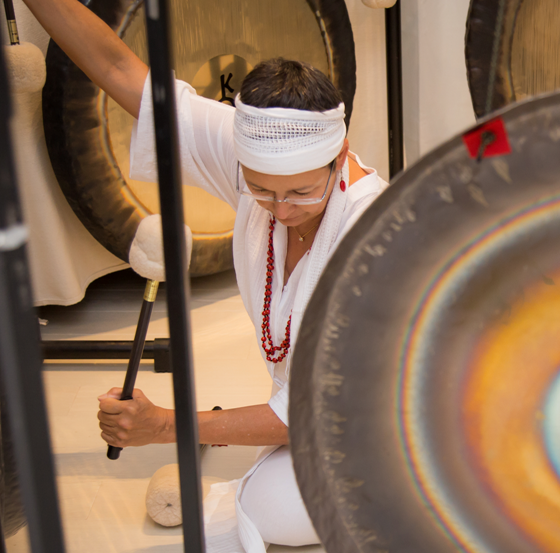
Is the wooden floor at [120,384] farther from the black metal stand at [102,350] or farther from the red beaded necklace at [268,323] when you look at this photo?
the red beaded necklace at [268,323]

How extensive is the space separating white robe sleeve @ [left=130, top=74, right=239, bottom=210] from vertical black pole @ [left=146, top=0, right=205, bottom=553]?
573 mm

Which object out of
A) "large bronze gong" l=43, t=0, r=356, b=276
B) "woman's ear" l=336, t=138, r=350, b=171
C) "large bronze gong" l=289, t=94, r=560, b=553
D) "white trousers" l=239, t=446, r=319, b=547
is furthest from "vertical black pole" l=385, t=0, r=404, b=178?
"large bronze gong" l=289, t=94, r=560, b=553

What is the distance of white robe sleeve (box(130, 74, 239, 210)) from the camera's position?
3.24 feet

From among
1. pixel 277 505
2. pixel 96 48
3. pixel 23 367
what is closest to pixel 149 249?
pixel 96 48

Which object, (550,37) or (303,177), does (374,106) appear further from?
(303,177)

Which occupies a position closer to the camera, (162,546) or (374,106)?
(162,546)

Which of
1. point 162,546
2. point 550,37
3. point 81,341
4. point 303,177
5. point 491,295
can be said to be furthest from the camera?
point 550,37

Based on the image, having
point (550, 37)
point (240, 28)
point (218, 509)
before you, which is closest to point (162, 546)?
point (218, 509)

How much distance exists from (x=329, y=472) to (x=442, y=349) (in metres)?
0.11

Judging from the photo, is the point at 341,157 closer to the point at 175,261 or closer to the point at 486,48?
the point at 175,261

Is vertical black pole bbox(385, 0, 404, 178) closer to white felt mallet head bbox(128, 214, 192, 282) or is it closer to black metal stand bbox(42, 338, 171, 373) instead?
black metal stand bbox(42, 338, 171, 373)

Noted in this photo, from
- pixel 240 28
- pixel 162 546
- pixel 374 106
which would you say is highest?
pixel 240 28

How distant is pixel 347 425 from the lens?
46cm

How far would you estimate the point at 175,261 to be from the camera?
0.43m
